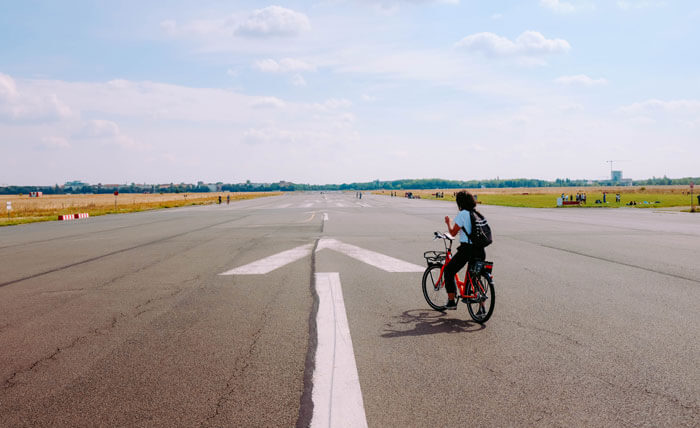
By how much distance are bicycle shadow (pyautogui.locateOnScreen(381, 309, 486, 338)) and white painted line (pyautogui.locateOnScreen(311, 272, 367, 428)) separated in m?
0.56

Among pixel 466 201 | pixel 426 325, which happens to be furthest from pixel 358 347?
pixel 466 201

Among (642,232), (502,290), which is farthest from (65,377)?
(642,232)

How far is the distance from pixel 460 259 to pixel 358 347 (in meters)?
1.70

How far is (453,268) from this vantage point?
5.64 m

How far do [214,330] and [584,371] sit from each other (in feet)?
12.5

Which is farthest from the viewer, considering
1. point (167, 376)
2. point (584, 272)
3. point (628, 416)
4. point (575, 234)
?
point (575, 234)

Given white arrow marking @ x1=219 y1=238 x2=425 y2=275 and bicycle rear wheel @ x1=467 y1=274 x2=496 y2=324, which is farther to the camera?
white arrow marking @ x1=219 y1=238 x2=425 y2=275

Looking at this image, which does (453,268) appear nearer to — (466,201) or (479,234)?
(479,234)

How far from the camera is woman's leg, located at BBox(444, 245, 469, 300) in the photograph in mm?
5461

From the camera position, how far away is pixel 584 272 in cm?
888

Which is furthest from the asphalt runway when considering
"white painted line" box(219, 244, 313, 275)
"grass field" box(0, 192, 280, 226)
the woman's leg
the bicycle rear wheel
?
"grass field" box(0, 192, 280, 226)

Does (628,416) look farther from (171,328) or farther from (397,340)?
(171,328)

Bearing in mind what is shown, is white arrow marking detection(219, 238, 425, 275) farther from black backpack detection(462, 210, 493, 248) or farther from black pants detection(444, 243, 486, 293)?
black backpack detection(462, 210, 493, 248)

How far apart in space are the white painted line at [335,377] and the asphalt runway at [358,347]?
0.07m
